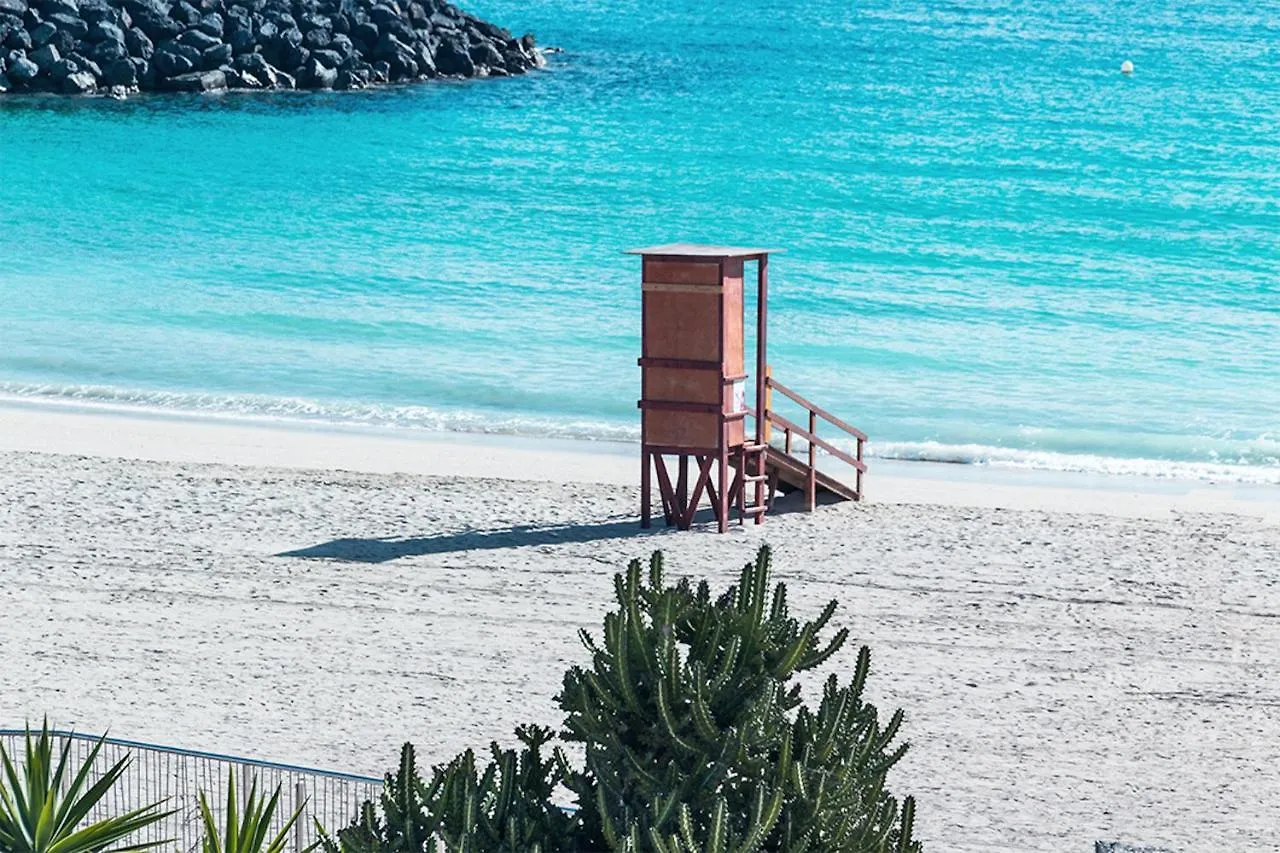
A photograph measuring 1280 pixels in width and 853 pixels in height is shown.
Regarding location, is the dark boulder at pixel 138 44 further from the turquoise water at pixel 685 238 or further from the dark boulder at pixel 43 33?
the dark boulder at pixel 43 33

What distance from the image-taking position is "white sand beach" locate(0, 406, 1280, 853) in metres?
11.5

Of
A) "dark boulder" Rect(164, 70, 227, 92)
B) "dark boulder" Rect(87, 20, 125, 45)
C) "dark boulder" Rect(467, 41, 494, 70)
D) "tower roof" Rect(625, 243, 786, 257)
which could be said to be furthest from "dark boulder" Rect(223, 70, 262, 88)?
"tower roof" Rect(625, 243, 786, 257)

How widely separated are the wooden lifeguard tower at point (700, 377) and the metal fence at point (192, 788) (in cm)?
681

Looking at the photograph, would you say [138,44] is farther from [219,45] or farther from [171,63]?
[219,45]

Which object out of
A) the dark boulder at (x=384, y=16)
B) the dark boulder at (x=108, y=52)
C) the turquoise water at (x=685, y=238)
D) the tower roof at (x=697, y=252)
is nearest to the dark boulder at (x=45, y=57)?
the dark boulder at (x=108, y=52)

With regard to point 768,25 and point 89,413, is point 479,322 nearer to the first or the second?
point 89,413

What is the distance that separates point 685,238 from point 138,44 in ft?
71.4

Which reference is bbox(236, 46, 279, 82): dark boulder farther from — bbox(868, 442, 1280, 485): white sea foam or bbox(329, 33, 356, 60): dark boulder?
bbox(868, 442, 1280, 485): white sea foam

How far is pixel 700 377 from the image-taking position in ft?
54.4

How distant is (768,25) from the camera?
260 ft

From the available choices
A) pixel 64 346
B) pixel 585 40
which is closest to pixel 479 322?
pixel 64 346

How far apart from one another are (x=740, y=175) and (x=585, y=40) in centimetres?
2740

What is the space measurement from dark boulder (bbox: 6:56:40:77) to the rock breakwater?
0.03m

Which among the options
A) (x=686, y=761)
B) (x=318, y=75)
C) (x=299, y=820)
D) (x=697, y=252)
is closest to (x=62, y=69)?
(x=318, y=75)
